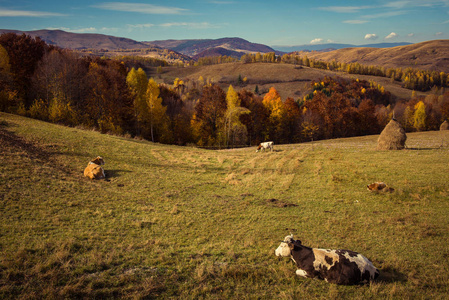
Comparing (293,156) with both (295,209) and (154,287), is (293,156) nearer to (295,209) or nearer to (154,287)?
(295,209)

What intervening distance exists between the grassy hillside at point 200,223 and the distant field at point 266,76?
12282cm

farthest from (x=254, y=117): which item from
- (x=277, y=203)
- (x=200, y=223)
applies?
(x=200, y=223)

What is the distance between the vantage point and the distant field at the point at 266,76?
14662 cm

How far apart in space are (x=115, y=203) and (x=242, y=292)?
8.67m

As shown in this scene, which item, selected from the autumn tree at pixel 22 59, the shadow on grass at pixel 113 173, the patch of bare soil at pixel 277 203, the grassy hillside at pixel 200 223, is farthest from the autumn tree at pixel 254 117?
the patch of bare soil at pixel 277 203

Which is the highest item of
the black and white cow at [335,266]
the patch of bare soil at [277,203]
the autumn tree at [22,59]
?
the autumn tree at [22,59]

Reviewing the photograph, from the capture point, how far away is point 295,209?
12961 mm

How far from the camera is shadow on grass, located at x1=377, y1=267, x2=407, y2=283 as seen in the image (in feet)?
22.9

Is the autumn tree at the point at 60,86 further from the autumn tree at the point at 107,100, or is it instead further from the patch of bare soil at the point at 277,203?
the patch of bare soil at the point at 277,203

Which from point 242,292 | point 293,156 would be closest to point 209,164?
point 293,156

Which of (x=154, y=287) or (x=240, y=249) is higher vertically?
(x=154, y=287)

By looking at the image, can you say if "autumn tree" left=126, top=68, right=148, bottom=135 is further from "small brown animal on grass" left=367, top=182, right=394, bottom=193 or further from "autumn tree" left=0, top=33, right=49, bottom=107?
"small brown animal on grass" left=367, top=182, right=394, bottom=193

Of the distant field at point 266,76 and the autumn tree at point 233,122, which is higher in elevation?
the distant field at point 266,76

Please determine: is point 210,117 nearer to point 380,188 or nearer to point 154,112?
point 154,112
